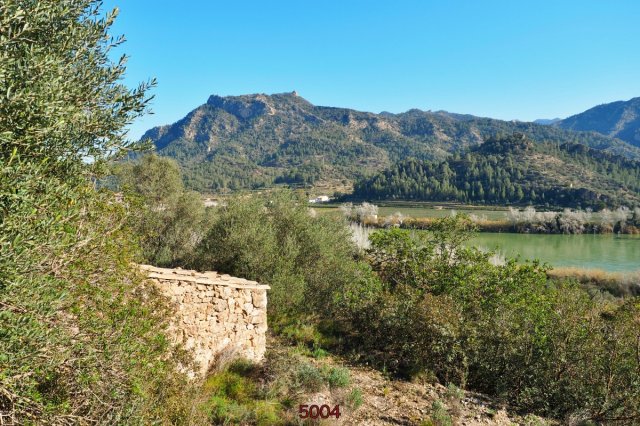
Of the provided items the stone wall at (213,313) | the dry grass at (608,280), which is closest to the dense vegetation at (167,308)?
the stone wall at (213,313)

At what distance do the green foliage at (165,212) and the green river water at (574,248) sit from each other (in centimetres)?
2838

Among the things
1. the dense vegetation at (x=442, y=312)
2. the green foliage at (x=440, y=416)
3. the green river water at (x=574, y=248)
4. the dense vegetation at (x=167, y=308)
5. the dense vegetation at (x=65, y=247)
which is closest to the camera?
the dense vegetation at (x=65, y=247)

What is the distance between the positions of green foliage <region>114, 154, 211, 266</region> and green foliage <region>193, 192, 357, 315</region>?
2838 millimetres

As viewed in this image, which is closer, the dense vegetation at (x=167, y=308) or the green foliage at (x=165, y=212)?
the dense vegetation at (x=167, y=308)

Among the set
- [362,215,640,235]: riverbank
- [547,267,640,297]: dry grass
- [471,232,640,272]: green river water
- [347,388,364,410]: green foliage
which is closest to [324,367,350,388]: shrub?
[347,388,364,410]: green foliage

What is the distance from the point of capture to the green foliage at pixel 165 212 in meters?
16.4

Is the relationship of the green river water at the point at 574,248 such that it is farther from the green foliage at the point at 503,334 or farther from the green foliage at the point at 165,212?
the green foliage at the point at 165,212

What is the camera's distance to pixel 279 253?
13945 millimetres

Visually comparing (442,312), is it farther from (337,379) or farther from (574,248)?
(574,248)

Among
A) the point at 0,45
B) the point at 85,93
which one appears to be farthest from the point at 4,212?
the point at 85,93

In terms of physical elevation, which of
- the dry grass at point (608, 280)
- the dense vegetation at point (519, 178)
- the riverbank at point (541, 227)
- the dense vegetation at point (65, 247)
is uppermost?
the dense vegetation at point (519, 178)

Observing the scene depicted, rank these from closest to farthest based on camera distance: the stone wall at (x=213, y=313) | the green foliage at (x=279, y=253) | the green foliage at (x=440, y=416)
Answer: the green foliage at (x=440, y=416) → the stone wall at (x=213, y=313) → the green foliage at (x=279, y=253)

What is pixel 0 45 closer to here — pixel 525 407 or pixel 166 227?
pixel 525 407

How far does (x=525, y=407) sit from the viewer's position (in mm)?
8570
